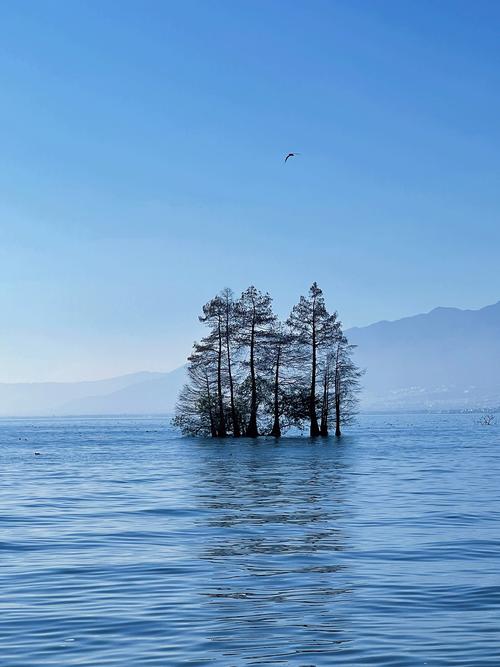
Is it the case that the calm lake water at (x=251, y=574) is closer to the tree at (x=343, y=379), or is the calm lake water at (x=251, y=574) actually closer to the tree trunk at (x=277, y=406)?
the tree at (x=343, y=379)

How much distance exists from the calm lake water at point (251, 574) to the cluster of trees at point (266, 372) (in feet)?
165

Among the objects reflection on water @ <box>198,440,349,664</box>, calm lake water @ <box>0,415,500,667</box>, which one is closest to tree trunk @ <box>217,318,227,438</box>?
reflection on water @ <box>198,440,349,664</box>

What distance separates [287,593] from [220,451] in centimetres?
5080

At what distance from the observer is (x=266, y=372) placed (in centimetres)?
8888

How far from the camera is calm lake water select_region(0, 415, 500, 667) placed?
11.7m

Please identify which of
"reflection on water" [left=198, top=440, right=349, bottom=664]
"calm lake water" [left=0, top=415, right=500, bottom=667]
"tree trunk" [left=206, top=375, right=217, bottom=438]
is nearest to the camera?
"calm lake water" [left=0, top=415, right=500, bottom=667]

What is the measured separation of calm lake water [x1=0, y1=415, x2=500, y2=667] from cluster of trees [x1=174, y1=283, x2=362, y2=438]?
165 feet

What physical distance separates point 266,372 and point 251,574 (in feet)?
236

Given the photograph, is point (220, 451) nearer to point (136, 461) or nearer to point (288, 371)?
point (136, 461)

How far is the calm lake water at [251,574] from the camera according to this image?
38.5 feet

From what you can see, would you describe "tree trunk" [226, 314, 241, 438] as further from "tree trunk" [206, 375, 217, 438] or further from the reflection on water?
the reflection on water

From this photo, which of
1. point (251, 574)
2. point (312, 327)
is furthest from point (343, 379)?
point (251, 574)

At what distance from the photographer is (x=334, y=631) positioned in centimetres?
1248

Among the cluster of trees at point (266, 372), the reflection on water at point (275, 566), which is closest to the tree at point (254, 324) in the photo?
the cluster of trees at point (266, 372)
